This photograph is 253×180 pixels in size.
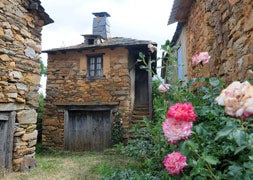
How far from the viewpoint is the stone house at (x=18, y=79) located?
4.66 meters

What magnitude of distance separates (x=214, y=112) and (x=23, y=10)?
499cm

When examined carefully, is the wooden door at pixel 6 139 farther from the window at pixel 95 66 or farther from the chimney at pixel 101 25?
the chimney at pixel 101 25

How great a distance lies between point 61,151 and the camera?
28.6 feet

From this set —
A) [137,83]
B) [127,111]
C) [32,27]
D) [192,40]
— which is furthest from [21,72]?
[137,83]

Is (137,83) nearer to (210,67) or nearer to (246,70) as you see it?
(210,67)

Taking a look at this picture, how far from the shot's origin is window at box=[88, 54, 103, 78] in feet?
30.4

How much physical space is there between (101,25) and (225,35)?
9.42 m

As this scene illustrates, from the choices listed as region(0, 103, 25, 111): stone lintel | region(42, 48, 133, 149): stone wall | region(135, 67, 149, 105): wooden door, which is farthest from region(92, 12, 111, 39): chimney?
region(0, 103, 25, 111): stone lintel

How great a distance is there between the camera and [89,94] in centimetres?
908

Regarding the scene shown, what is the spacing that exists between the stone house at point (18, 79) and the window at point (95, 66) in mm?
3678

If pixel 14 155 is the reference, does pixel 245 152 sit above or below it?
above

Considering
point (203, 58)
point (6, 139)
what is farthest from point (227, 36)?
point (6, 139)

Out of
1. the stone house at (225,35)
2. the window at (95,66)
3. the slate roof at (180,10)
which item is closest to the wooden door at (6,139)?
the stone house at (225,35)

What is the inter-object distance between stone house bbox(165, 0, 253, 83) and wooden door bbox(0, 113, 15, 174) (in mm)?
3597
